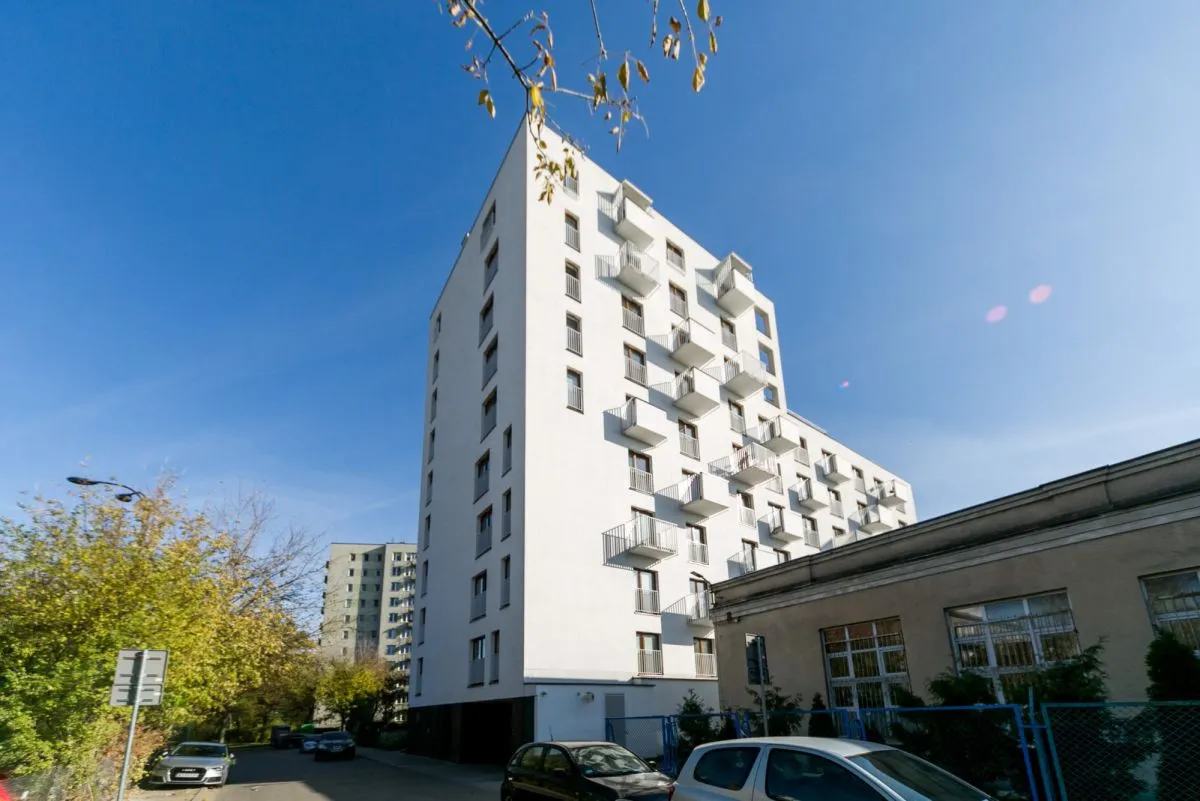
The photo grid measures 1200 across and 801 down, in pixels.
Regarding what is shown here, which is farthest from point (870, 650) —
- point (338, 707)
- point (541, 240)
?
point (338, 707)

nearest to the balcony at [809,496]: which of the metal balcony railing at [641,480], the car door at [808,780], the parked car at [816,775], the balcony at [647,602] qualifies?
the metal balcony railing at [641,480]

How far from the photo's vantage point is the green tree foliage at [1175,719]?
7.70m

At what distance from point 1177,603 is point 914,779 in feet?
23.0

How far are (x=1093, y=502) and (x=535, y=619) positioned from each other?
15.6 m

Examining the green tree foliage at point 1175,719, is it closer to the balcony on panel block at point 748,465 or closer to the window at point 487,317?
the balcony on panel block at point 748,465

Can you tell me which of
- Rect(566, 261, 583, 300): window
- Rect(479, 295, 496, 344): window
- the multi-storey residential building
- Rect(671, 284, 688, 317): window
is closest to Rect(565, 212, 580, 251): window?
Rect(566, 261, 583, 300): window

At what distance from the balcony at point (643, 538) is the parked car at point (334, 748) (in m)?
17.5

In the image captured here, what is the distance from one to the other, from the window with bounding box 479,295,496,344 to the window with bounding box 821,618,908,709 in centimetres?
1921

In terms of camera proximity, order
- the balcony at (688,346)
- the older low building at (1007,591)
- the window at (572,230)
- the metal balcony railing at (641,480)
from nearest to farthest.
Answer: the older low building at (1007,591) → the metal balcony railing at (641,480) → the window at (572,230) → the balcony at (688,346)

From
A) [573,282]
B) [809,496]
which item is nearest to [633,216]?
[573,282]

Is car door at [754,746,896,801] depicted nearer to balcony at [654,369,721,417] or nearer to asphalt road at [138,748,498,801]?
asphalt road at [138,748,498,801]

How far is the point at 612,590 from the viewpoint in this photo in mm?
24094

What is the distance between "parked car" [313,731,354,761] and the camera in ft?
103

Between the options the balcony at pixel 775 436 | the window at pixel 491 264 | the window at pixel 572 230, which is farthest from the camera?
the balcony at pixel 775 436
